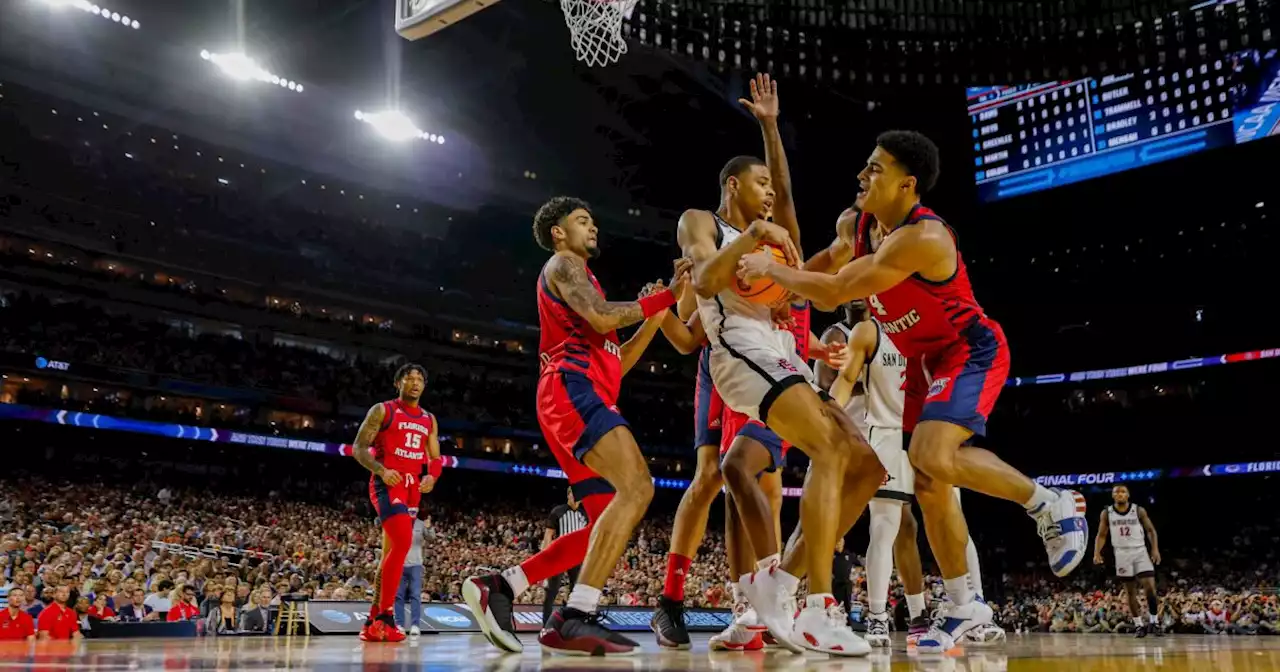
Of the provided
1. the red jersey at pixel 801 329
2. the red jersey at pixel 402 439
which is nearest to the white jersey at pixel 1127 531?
the red jersey at pixel 801 329

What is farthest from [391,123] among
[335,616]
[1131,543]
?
[1131,543]

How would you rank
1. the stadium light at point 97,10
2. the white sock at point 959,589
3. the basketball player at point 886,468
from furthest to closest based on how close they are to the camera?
the stadium light at point 97,10 < the basketball player at point 886,468 < the white sock at point 959,589

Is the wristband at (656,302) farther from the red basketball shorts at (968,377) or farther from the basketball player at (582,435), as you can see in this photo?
the red basketball shorts at (968,377)

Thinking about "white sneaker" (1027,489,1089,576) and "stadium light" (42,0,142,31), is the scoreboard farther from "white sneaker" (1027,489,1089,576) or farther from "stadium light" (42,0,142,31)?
"stadium light" (42,0,142,31)

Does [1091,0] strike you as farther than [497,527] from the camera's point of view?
No

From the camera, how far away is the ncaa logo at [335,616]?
456 inches

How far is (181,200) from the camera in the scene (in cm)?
3075

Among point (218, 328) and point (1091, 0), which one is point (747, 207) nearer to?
point (1091, 0)

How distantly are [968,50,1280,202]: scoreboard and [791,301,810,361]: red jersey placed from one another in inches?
773

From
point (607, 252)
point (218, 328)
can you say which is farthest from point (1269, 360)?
point (218, 328)

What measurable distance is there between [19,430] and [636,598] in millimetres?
18909

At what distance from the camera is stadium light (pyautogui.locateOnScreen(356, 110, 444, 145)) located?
3256 cm

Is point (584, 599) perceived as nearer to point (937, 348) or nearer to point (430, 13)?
point (937, 348)

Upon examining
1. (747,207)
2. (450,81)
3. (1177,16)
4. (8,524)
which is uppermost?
(450,81)
